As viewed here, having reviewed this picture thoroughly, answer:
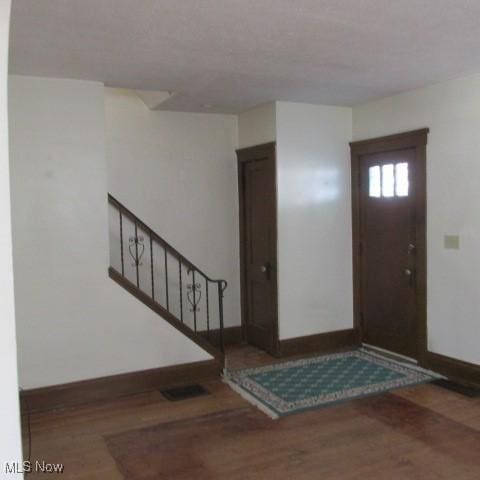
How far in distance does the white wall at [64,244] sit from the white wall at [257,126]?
5.88 feet

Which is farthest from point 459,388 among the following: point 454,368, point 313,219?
point 313,219

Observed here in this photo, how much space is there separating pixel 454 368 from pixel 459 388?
0.80ft

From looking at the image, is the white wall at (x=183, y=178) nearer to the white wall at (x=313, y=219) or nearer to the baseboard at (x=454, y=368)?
the white wall at (x=313, y=219)

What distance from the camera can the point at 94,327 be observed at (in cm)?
415

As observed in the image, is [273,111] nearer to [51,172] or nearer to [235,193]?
[235,193]

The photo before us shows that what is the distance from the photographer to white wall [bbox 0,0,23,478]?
5.31 feet

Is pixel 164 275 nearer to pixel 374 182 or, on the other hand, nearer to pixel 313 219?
pixel 313 219

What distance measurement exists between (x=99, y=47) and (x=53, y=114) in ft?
3.09

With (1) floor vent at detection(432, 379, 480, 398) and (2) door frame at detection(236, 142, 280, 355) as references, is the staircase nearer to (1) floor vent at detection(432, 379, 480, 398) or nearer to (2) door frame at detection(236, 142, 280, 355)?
(2) door frame at detection(236, 142, 280, 355)

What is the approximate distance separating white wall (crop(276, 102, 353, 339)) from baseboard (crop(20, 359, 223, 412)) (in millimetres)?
1076

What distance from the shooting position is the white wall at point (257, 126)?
518 cm

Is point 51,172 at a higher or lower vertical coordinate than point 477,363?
higher

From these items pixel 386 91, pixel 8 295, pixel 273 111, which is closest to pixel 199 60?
pixel 273 111

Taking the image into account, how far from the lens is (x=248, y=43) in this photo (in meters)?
3.26
